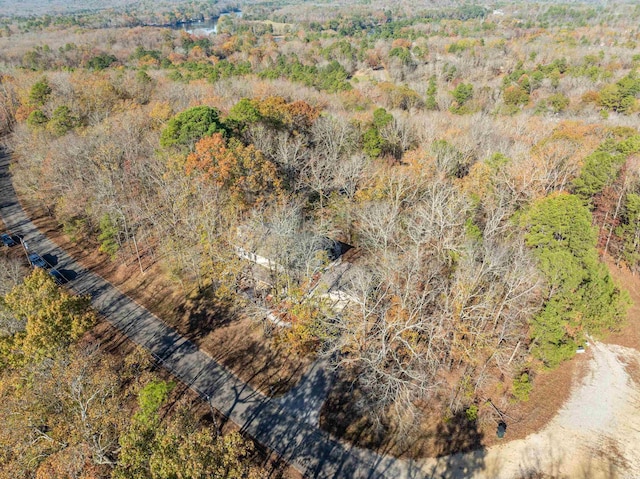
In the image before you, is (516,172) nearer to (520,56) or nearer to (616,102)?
(616,102)

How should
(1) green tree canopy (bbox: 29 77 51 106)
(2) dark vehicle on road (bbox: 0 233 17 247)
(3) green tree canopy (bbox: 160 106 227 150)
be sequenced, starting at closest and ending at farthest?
(3) green tree canopy (bbox: 160 106 227 150)
(2) dark vehicle on road (bbox: 0 233 17 247)
(1) green tree canopy (bbox: 29 77 51 106)

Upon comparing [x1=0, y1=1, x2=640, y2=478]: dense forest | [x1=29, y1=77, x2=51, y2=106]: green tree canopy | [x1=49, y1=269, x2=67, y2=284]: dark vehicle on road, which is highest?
[x1=29, y1=77, x2=51, y2=106]: green tree canopy

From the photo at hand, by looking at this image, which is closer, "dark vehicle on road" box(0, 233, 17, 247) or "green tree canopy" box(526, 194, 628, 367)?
"green tree canopy" box(526, 194, 628, 367)

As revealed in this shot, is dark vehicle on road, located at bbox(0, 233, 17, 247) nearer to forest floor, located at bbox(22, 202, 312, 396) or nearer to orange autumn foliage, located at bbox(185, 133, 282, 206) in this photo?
forest floor, located at bbox(22, 202, 312, 396)

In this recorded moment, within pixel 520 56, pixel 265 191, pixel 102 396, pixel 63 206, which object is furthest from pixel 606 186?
pixel 520 56

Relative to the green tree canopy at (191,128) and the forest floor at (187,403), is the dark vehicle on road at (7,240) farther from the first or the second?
the green tree canopy at (191,128)

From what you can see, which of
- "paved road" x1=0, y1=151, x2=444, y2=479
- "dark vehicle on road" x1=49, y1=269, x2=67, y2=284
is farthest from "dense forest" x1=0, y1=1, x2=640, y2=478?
"dark vehicle on road" x1=49, y1=269, x2=67, y2=284

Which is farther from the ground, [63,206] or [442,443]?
[63,206]
